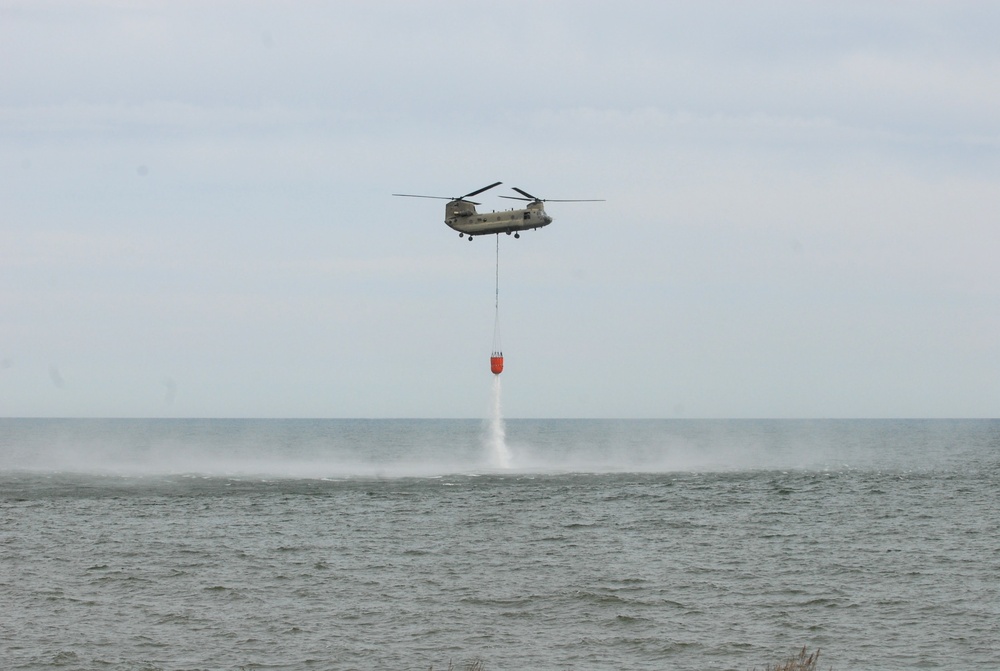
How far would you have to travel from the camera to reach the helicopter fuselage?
188 ft

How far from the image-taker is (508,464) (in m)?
108

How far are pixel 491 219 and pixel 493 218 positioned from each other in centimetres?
16

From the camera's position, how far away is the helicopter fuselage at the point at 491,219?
57.3 meters

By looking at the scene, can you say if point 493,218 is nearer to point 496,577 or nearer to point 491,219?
point 491,219

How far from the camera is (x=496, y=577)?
131 ft

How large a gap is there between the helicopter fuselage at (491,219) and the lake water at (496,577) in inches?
657

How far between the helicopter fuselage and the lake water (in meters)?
16.7

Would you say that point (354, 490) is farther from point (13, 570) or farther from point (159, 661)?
point (159, 661)

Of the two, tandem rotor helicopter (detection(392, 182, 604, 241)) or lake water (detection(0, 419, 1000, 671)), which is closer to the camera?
lake water (detection(0, 419, 1000, 671))

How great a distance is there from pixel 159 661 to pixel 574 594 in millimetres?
14842

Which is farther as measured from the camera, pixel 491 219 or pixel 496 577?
pixel 491 219

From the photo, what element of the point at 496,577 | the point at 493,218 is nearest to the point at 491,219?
the point at 493,218

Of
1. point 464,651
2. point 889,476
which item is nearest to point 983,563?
point 464,651

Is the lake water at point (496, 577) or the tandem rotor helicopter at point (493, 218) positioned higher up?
the tandem rotor helicopter at point (493, 218)
